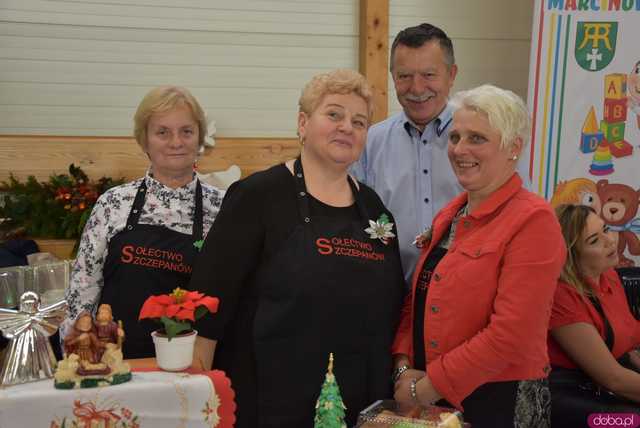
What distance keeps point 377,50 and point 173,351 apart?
13.9 ft

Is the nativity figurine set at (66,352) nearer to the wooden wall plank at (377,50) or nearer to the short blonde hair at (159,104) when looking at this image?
the short blonde hair at (159,104)

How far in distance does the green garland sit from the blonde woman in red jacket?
309 cm

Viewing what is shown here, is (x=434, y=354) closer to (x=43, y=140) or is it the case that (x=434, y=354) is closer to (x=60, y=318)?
(x=60, y=318)

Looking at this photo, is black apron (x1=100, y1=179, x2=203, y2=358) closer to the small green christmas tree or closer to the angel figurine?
the angel figurine

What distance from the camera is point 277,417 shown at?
1.85 meters

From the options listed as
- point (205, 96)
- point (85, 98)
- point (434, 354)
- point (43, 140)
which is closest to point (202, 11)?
point (205, 96)

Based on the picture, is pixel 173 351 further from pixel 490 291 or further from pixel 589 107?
pixel 589 107

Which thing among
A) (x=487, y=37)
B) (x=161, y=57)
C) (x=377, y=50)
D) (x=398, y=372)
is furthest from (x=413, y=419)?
(x=487, y=37)

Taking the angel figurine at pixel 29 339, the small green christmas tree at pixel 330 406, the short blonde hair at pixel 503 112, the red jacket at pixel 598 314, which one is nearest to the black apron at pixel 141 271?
the angel figurine at pixel 29 339

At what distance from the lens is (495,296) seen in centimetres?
184

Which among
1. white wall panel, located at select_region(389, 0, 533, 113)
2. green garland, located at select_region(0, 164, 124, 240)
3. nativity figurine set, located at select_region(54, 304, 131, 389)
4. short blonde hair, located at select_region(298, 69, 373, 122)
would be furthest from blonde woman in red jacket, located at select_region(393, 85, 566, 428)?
white wall panel, located at select_region(389, 0, 533, 113)

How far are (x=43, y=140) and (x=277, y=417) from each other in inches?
145

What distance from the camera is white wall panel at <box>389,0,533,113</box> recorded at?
6.00 meters

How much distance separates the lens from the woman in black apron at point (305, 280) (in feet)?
6.01
